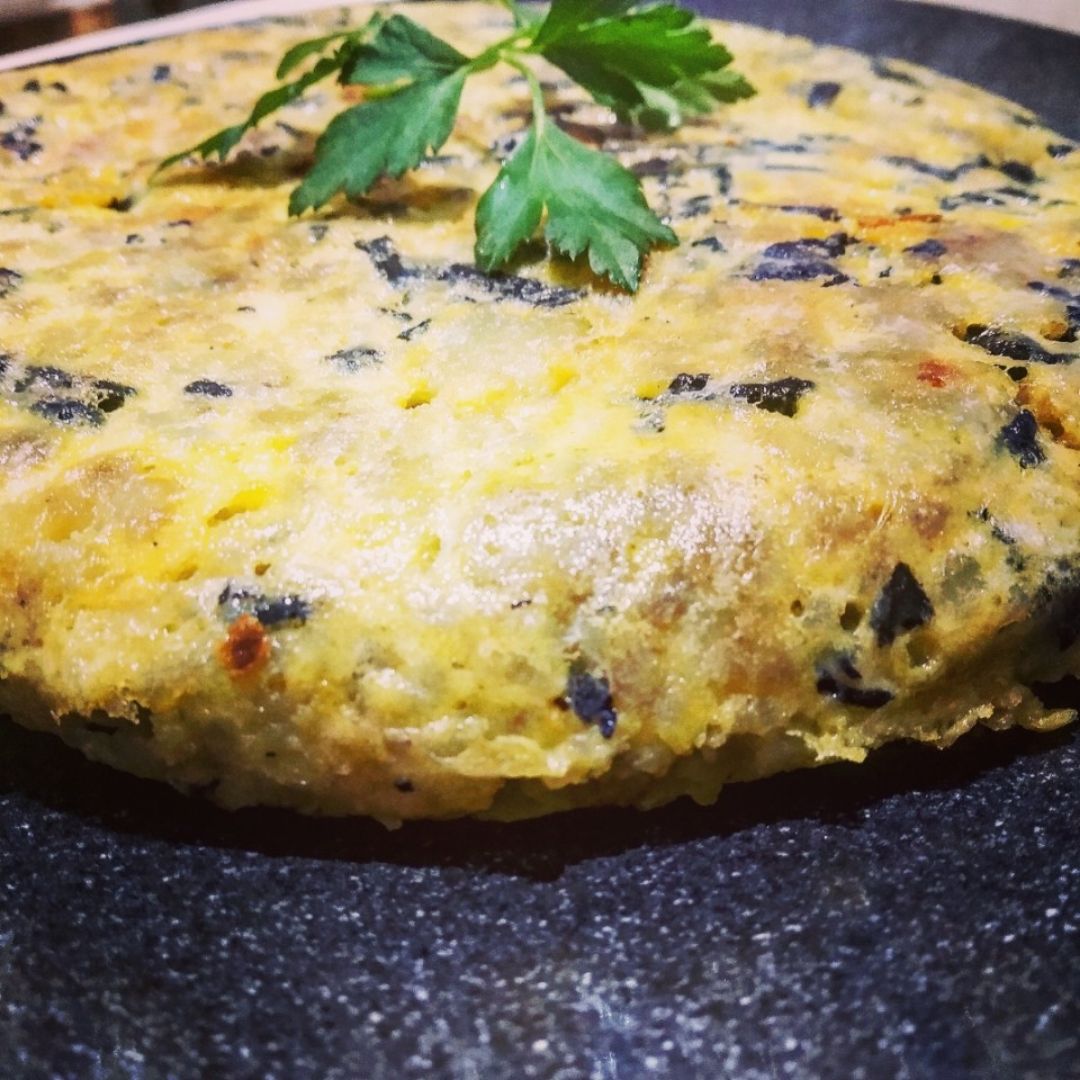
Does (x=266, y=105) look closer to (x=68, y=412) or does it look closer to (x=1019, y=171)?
(x=68, y=412)

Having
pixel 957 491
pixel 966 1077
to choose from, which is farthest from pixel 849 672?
pixel 966 1077

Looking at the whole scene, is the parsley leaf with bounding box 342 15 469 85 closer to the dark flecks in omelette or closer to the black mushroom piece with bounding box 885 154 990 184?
the dark flecks in omelette

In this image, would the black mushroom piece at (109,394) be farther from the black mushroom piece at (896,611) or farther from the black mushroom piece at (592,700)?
the black mushroom piece at (896,611)

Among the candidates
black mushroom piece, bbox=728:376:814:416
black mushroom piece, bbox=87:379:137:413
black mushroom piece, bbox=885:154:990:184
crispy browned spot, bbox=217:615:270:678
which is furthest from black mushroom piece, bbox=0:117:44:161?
black mushroom piece, bbox=885:154:990:184

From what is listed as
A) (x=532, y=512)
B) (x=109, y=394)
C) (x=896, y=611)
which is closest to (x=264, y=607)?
(x=532, y=512)

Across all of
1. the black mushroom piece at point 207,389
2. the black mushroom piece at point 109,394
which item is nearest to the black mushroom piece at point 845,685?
the black mushroom piece at point 207,389

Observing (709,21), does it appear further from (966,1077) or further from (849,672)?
(966,1077)
